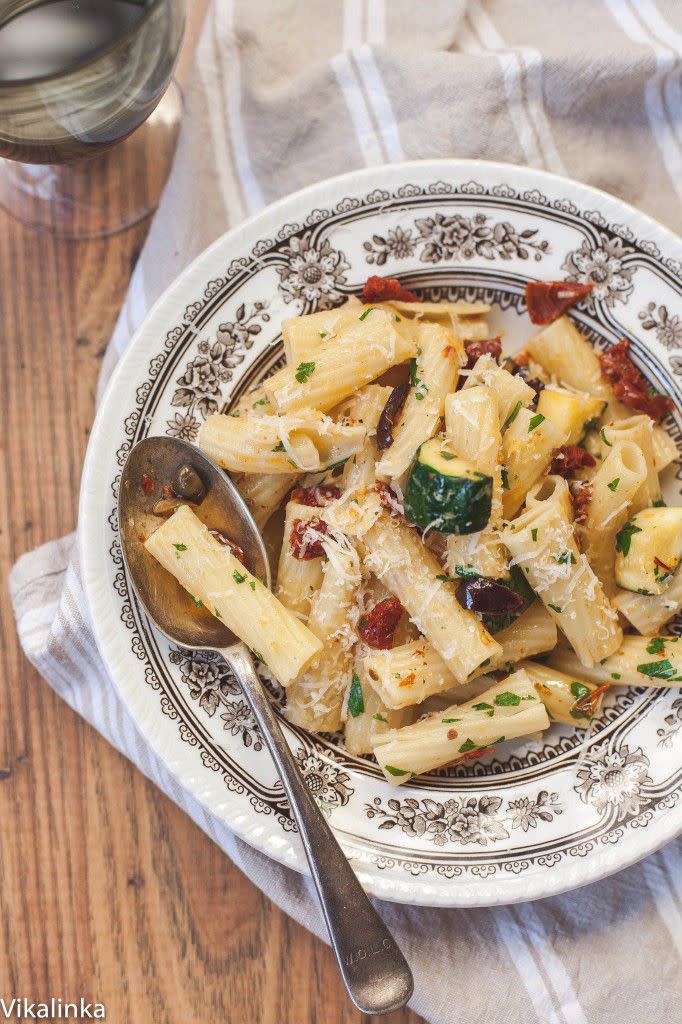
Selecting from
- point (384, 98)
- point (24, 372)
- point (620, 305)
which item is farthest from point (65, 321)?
point (620, 305)

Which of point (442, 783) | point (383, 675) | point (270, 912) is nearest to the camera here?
point (383, 675)

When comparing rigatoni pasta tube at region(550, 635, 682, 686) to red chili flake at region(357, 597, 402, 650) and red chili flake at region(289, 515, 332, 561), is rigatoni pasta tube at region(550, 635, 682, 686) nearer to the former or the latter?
red chili flake at region(357, 597, 402, 650)

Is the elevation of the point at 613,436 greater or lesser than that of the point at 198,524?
greater

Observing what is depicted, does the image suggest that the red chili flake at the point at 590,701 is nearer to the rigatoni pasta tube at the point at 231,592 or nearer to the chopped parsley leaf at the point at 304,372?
the rigatoni pasta tube at the point at 231,592

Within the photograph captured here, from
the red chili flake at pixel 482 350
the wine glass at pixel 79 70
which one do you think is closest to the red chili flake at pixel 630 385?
the red chili flake at pixel 482 350

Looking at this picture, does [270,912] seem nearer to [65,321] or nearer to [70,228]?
[65,321]

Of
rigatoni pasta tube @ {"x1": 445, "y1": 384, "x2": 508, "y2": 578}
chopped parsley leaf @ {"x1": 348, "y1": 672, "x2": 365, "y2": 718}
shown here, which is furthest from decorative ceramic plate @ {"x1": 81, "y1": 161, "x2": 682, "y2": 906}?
rigatoni pasta tube @ {"x1": 445, "y1": 384, "x2": 508, "y2": 578}
